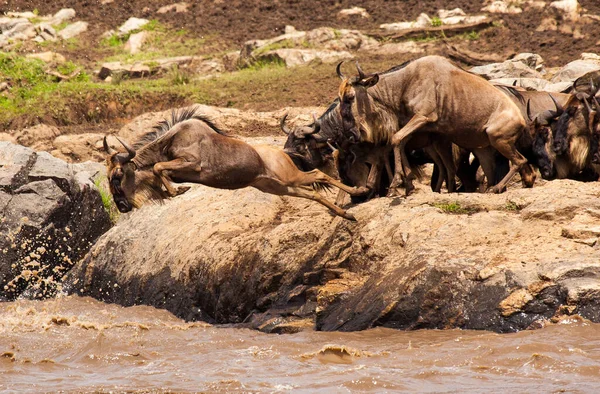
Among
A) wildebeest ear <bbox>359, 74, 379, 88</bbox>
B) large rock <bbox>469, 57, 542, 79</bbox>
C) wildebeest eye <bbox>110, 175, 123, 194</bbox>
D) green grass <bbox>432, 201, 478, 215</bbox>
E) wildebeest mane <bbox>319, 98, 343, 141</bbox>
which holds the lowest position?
large rock <bbox>469, 57, 542, 79</bbox>

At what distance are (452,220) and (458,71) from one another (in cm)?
202

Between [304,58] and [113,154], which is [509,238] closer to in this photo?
[113,154]

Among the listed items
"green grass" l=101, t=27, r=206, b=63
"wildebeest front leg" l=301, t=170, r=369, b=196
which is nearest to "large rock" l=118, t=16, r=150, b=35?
"green grass" l=101, t=27, r=206, b=63

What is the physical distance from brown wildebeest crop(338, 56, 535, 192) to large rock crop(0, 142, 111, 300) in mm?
4647

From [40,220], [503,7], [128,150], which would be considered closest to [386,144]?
[128,150]

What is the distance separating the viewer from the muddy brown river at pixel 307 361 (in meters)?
7.19

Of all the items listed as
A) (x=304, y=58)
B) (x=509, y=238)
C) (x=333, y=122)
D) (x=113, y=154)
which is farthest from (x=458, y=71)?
(x=304, y=58)

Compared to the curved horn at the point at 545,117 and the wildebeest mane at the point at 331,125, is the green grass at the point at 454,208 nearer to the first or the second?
the wildebeest mane at the point at 331,125

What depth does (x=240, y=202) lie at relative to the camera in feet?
39.5

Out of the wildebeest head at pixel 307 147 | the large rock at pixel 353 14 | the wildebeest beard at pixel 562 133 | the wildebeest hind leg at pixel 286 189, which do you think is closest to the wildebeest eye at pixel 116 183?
the wildebeest hind leg at pixel 286 189

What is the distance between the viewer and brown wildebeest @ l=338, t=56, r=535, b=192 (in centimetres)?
1045

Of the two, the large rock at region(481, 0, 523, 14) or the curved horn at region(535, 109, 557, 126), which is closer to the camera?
the curved horn at region(535, 109, 557, 126)

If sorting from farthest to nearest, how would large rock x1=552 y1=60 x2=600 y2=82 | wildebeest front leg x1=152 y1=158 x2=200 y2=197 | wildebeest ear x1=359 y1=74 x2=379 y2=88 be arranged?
1. large rock x1=552 y1=60 x2=600 y2=82
2. wildebeest ear x1=359 y1=74 x2=379 y2=88
3. wildebeest front leg x1=152 y1=158 x2=200 y2=197

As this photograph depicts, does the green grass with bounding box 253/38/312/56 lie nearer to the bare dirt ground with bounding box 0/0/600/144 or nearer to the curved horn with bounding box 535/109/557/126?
the bare dirt ground with bounding box 0/0/600/144
